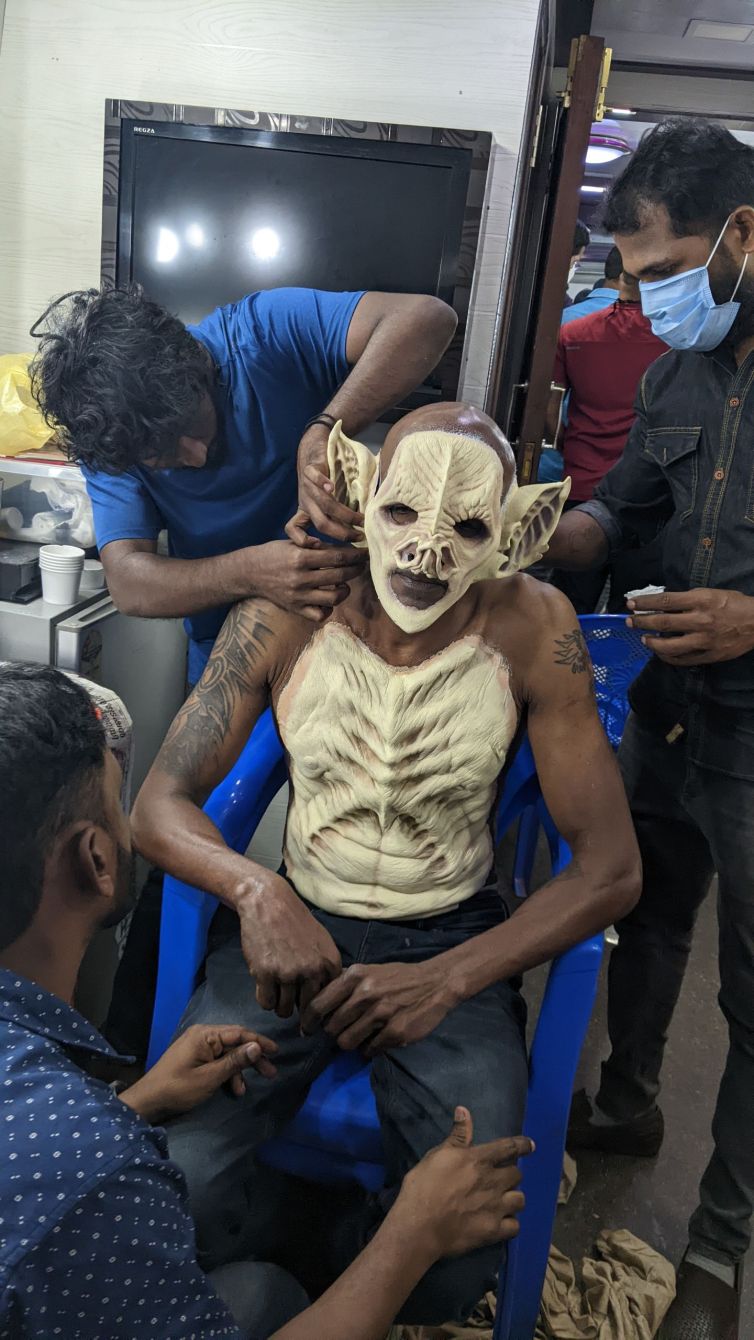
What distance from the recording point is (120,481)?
7.27 feet

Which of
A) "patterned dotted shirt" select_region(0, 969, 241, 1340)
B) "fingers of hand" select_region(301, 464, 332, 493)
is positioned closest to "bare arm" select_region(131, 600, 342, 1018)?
"fingers of hand" select_region(301, 464, 332, 493)

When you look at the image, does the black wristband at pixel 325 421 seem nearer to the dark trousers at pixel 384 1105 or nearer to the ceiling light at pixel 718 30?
the dark trousers at pixel 384 1105

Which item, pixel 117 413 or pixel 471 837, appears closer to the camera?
pixel 471 837

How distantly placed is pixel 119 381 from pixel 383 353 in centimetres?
58

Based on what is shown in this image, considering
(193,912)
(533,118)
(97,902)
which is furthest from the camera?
(533,118)

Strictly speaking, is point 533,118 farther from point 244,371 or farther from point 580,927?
point 580,927

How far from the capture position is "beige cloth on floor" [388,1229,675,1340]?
1.76 meters

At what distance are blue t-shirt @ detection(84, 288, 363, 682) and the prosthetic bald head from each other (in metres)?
0.68

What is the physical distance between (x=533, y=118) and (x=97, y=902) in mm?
3092

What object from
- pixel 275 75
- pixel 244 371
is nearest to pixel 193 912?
pixel 244 371

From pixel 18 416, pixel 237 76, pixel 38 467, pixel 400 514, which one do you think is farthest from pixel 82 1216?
pixel 237 76

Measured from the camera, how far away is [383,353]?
213cm

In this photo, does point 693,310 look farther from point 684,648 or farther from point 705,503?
point 684,648

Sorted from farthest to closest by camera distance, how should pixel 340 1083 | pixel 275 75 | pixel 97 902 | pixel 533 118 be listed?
pixel 533 118 → pixel 275 75 → pixel 340 1083 → pixel 97 902
